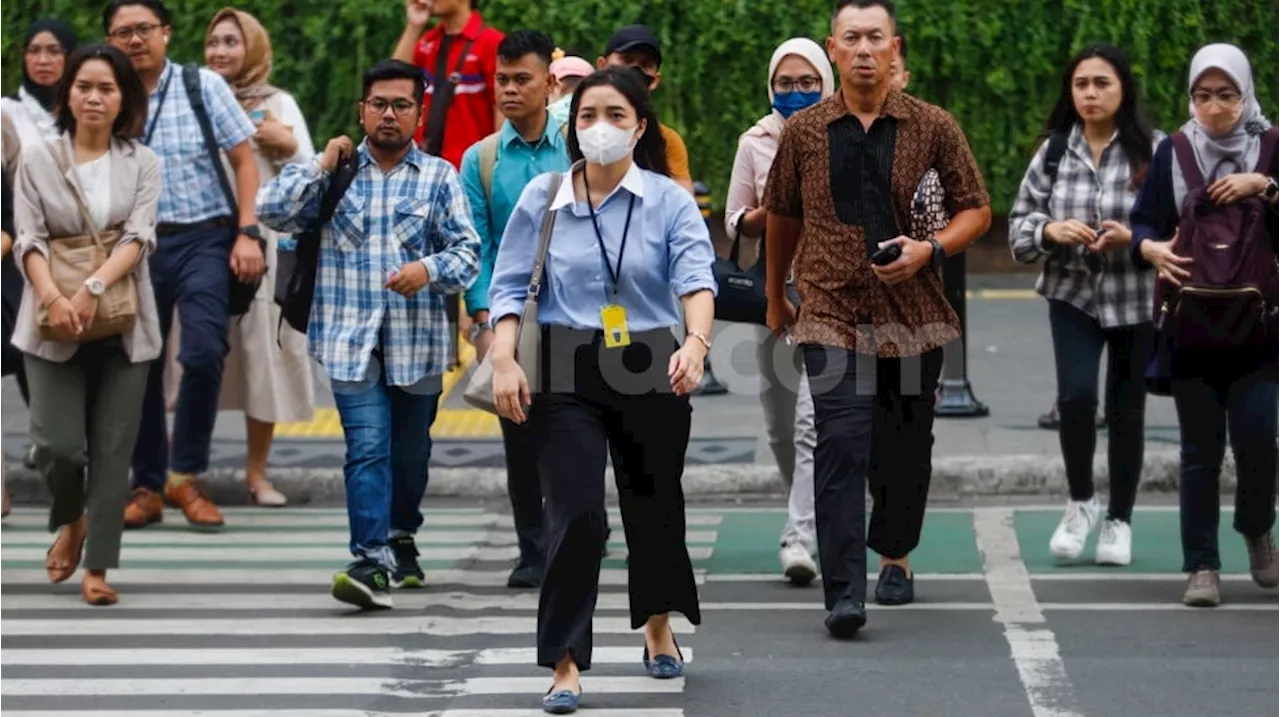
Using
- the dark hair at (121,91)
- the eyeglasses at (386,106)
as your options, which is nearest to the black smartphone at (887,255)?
the eyeglasses at (386,106)

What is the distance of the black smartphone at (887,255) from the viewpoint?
8.41 meters

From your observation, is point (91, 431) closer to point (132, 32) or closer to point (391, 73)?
point (391, 73)

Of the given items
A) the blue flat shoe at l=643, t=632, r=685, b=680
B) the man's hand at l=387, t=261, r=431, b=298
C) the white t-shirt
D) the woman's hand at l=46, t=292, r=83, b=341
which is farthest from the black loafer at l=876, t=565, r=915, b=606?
the white t-shirt

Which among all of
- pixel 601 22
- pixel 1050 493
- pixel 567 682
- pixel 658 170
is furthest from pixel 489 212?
pixel 601 22

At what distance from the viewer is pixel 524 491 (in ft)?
31.8

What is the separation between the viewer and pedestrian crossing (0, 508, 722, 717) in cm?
762

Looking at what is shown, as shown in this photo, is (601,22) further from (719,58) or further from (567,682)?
(567,682)

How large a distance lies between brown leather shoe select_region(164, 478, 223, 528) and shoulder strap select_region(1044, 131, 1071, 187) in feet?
12.5

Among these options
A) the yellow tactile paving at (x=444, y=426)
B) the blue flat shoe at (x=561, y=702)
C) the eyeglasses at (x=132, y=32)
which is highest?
the eyeglasses at (x=132, y=32)

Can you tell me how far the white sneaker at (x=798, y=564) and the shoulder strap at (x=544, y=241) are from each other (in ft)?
7.10

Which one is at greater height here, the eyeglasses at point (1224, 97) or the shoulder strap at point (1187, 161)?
the eyeglasses at point (1224, 97)

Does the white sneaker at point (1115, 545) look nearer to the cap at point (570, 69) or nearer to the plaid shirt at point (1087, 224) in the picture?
the plaid shirt at point (1087, 224)

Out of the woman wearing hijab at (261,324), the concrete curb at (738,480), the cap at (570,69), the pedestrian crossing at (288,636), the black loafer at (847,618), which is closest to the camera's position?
the pedestrian crossing at (288,636)

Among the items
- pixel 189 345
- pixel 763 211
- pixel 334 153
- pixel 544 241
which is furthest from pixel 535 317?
pixel 189 345
